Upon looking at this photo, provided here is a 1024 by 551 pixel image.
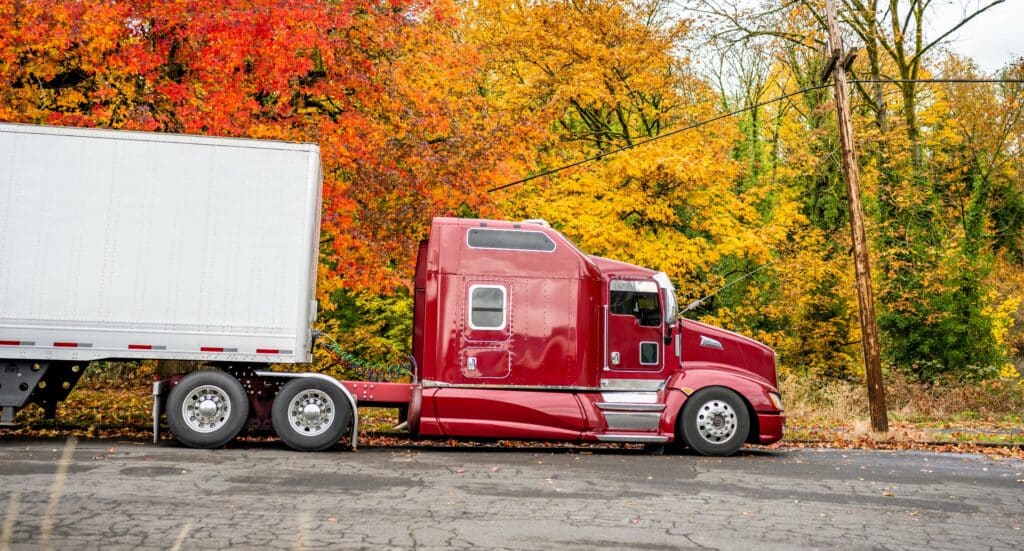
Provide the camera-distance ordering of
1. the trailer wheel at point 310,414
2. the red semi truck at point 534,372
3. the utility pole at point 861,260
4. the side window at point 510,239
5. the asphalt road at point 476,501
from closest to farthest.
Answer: the asphalt road at point 476,501, the trailer wheel at point 310,414, the red semi truck at point 534,372, the side window at point 510,239, the utility pole at point 861,260

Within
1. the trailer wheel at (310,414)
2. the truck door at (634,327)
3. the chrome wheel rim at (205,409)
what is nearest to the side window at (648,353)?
the truck door at (634,327)

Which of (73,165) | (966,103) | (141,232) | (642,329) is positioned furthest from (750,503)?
(966,103)

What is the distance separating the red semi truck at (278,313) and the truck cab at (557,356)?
0.08ft

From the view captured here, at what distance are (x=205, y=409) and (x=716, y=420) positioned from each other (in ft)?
21.6

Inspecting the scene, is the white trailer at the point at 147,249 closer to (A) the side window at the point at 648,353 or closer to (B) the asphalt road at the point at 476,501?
(B) the asphalt road at the point at 476,501

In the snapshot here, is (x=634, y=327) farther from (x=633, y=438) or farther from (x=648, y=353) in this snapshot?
(x=633, y=438)

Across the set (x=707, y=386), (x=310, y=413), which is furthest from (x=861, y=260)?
→ (x=310, y=413)

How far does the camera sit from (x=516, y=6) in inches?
1103

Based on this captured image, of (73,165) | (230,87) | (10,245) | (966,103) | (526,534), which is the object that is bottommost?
(526,534)

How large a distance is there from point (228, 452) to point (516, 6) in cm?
1978

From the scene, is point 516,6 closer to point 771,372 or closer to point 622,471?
point 771,372

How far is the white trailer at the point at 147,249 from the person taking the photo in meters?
11.3

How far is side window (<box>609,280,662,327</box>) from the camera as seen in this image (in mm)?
12883

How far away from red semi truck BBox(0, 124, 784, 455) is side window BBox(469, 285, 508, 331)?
19 mm
